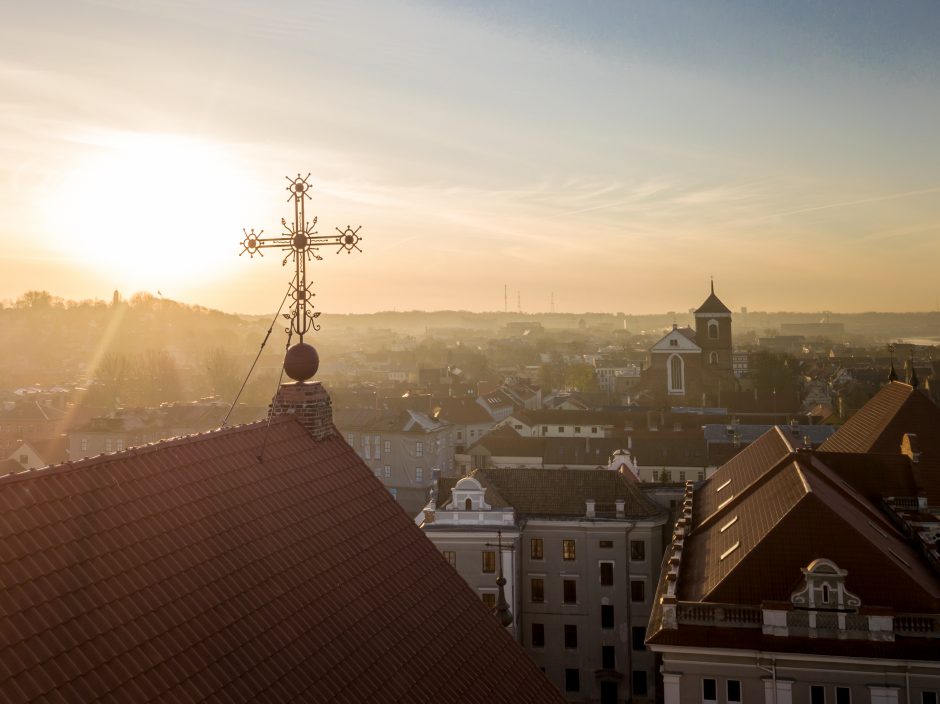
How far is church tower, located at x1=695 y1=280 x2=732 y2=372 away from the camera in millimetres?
87375

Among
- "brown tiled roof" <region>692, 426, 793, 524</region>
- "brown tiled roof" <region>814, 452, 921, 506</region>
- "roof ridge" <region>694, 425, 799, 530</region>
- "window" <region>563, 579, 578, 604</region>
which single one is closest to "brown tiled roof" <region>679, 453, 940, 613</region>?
"roof ridge" <region>694, 425, 799, 530</region>

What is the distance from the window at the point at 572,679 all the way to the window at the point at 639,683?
1.80m

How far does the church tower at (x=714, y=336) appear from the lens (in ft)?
287

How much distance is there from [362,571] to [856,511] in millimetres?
17668

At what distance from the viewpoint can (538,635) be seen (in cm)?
2852

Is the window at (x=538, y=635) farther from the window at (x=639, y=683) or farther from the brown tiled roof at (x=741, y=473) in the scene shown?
the brown tiled roof at (x=741, y=473)

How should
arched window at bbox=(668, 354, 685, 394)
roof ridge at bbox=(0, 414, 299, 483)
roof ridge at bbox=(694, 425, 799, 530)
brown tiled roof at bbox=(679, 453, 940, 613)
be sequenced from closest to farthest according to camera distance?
roof ridge at bbox=(0, 414, 299, 483)
brown tiled roof at bbox=(679, 453, 940, 613)
roof ridge at bbox=(694, 425, 799, 530)
arched window at bbox=(668, 354, 685, 394)

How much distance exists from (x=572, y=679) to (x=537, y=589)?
3.07 metres

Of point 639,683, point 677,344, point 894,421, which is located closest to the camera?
point 639,683

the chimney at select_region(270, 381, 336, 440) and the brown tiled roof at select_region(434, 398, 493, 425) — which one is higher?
the chimney at select_region(270, 381, 336, 440)

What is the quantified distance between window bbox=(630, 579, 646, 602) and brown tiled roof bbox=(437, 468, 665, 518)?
217 cm

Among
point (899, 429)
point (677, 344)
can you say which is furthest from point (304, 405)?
point (677, 344)

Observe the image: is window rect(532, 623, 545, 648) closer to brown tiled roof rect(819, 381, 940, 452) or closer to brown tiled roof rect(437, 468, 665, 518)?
brown tiled roof rect(437, 468, 665, 518)

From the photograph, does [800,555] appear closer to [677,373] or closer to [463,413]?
[463,413]
